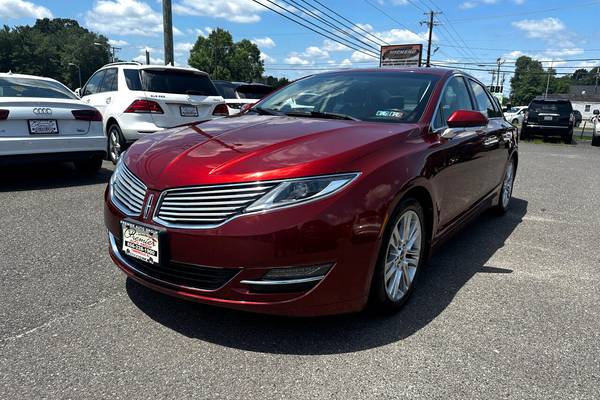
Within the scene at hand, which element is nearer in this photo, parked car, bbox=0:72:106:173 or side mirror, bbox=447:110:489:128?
side mirror, bbox=447:110:489:128

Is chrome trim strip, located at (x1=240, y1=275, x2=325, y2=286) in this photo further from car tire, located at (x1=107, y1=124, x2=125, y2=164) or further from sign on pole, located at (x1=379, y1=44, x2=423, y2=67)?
sign on pole, located at (x1=379, y1=44, x2=423, y2=67)

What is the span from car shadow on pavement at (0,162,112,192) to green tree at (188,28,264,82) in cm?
8351

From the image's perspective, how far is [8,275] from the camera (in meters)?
Answer: 3.32

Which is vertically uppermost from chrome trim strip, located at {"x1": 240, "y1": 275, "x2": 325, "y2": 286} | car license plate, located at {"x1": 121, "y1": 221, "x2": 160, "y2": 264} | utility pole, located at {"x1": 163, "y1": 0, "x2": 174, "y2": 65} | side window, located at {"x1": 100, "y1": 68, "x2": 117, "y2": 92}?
utility pole, located at {"x1": 163, "y1": 0, "x2": 174, "y2": 65}

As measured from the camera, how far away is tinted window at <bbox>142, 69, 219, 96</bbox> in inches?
292

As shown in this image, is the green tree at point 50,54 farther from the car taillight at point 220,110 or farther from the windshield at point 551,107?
the car taillight at point 220,110

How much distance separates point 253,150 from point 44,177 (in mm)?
5518

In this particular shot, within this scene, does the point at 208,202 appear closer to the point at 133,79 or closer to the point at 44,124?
the point at 44,124

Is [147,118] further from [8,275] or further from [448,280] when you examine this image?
Result: [448,280]

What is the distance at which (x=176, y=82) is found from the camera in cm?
761

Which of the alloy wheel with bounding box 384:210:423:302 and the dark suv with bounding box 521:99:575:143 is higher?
the dark suv with bounding box 521:99:575:143

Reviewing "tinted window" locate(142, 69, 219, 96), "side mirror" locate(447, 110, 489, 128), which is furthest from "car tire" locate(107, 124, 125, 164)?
"side mirror" locate(447, 110, 489, 128)

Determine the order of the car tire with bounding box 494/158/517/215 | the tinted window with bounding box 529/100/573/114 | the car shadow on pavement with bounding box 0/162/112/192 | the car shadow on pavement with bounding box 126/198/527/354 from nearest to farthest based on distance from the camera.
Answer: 1. the car shadow on pavement with bounding box 126/198/527/354
2. the car tire with bounding box 494/158/517/215
3. the car shadow on pavement with bounding box 0/162/112/192
4. the tinted window with bounding box 529/100/573/114

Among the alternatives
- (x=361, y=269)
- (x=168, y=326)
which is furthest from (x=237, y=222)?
(x=168, y=326)
